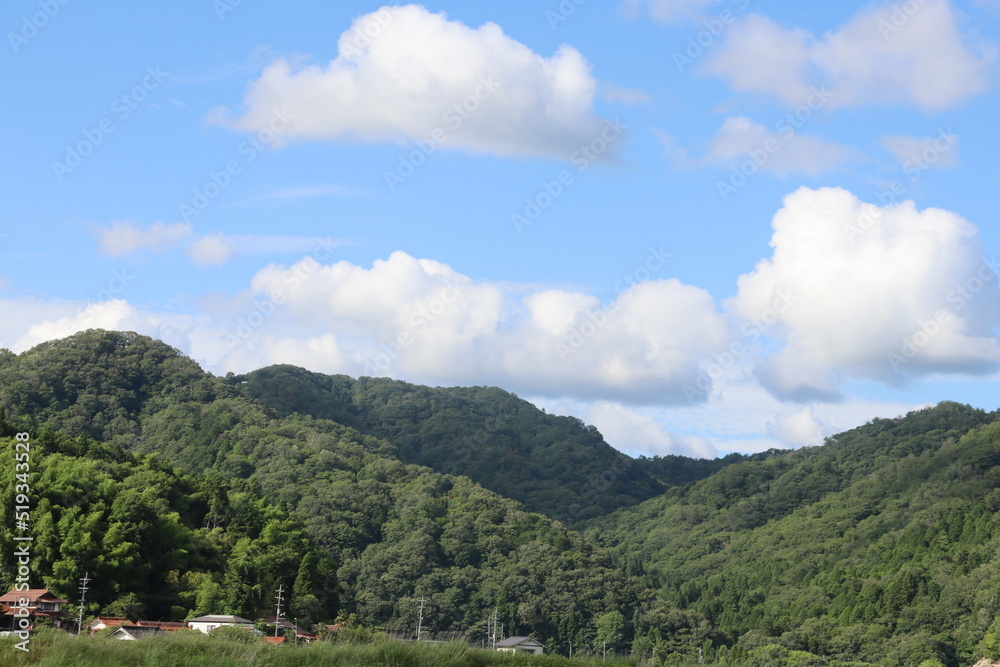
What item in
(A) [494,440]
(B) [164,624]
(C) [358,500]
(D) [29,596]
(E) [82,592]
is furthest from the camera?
(A) [494,440]

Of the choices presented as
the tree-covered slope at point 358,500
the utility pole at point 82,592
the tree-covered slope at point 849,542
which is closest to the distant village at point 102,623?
the utility pole at point 82,592

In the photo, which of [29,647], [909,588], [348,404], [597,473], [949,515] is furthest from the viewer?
[348,404]

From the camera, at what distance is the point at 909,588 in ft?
247

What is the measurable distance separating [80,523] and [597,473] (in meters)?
124

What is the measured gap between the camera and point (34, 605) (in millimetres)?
30016

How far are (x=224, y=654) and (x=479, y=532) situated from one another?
76.8 metres

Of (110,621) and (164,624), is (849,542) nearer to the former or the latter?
(164,624)

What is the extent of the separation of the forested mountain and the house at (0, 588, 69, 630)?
5.24 m

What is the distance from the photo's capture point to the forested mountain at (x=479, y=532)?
47.0m

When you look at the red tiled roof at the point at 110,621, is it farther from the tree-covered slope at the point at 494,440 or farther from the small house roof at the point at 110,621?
the tree-covered slope at the point at 494,440

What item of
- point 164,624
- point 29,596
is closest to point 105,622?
point 164,624

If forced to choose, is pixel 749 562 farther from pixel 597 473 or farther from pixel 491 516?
pixel 597 473

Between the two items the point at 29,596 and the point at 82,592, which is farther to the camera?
the point at 82,592

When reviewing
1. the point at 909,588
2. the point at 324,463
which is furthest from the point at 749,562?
the point at 324,463
